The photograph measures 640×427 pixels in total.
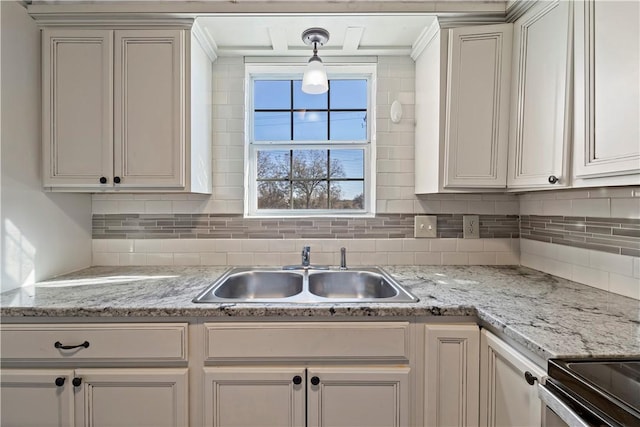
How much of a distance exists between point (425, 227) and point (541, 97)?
848 millimetres

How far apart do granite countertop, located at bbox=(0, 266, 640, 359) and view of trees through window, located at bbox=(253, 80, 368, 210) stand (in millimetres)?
665

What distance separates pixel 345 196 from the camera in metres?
1.99

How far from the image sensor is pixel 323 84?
166 centimetres

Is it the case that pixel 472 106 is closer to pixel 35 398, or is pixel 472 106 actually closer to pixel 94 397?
pixel 94 397

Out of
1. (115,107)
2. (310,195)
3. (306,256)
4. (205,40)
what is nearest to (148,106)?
(115,107)

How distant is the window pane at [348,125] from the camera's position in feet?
6.53

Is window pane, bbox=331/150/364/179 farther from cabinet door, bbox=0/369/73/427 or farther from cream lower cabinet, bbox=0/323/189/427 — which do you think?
cabinet door, bbox=0/369/73/427

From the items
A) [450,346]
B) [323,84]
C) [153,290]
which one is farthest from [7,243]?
[450,346]

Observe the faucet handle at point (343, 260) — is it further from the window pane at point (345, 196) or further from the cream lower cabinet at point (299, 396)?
the cream lower cabinet at point (299, 396)

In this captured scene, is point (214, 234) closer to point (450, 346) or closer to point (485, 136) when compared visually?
point (450, 346)

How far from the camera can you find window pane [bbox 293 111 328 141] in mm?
1992

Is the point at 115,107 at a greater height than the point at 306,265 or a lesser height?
greater

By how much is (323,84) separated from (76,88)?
1.20 metres

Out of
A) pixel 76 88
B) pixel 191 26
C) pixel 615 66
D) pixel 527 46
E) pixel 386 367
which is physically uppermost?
pixel 191 26
